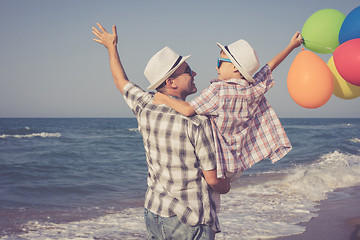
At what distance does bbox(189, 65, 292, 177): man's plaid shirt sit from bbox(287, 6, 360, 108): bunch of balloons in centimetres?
46

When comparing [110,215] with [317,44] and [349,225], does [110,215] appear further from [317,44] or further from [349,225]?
[317,44]

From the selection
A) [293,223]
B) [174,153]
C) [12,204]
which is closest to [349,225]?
[293,223]

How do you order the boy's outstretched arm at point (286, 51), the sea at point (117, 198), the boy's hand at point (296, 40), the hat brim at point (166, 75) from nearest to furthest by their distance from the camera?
1. the hat brim at point (166, 75)
2. the boy's outstretched arm at point (286, 51)
3. the boy's hand at point (296, 40)
4. the sea at point (117, 198)

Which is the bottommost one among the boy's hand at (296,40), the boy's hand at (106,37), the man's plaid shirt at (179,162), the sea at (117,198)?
the sea at (117,198)

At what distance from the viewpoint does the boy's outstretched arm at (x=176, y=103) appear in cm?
182

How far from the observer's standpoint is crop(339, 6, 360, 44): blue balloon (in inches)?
97.9

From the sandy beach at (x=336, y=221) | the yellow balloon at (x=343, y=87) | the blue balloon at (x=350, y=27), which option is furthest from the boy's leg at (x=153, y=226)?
the sandy beach at (x=336, y=221)

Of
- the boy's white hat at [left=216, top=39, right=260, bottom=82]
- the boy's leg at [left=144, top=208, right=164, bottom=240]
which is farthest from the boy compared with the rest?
the boy's leg at [left=144, top=208, right=164, bottom=240]

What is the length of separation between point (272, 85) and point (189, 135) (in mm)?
662

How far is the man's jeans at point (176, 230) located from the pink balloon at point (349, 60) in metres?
1.51

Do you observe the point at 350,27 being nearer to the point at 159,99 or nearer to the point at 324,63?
the point at 324,63

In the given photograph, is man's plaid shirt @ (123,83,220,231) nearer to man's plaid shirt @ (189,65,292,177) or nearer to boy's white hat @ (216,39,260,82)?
man's plaid shirt @ (189,65,292,177)

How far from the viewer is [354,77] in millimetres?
2434

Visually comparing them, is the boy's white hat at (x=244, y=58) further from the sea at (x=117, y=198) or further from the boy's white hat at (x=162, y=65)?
A: the sea at (x=117, y=198)
